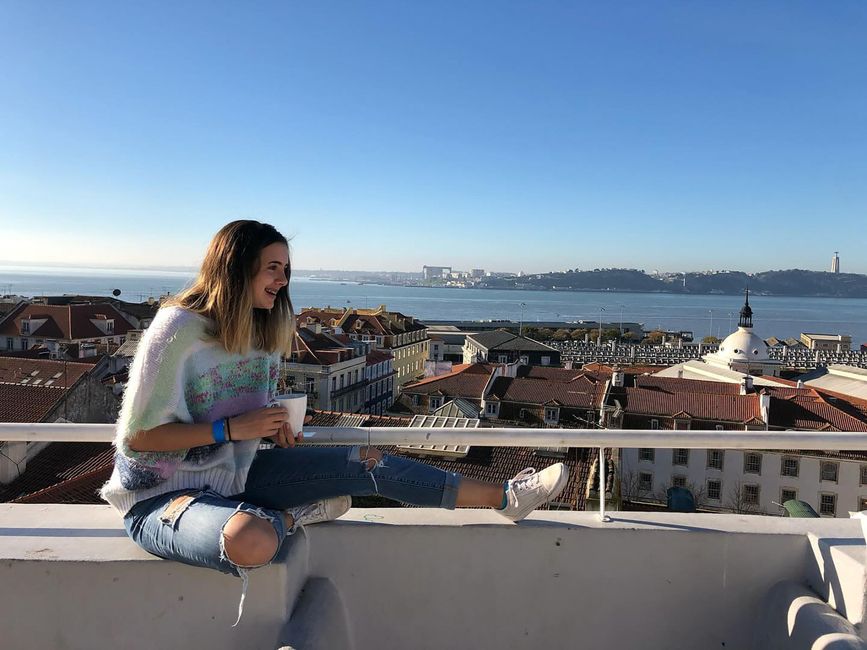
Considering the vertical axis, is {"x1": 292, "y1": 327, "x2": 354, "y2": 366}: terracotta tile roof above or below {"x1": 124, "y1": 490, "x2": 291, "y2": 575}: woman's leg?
below

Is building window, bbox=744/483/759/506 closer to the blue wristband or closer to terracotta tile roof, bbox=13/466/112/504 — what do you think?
terracotta tile roof, bbox=13/466/112/504

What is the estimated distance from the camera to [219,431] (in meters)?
1.49

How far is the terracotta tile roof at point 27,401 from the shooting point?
9.00 meters

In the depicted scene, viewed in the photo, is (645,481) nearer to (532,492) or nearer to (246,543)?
(532,492)

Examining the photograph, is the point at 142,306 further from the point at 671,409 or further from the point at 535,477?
the point at 535,477

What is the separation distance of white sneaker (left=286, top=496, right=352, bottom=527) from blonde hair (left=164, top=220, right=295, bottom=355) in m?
0.42

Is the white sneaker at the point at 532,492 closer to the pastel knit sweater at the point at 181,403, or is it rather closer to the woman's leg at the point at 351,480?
the woman's leg at the point at 351,480

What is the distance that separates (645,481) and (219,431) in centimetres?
1432

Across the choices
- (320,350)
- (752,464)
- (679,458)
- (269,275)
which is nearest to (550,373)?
(679,458)

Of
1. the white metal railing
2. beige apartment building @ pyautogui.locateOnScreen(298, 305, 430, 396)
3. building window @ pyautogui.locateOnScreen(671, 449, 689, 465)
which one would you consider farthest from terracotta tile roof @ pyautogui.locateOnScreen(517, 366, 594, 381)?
the white metal railing

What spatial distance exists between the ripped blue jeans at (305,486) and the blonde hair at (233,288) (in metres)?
0.32

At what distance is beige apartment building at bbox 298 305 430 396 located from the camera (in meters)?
35.1

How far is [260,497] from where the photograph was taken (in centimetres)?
162

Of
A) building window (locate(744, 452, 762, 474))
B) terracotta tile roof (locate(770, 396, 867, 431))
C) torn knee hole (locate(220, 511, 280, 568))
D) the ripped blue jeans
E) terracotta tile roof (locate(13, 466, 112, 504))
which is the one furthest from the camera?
terracotta tile roof (locate(770, 396, 867, 431))
